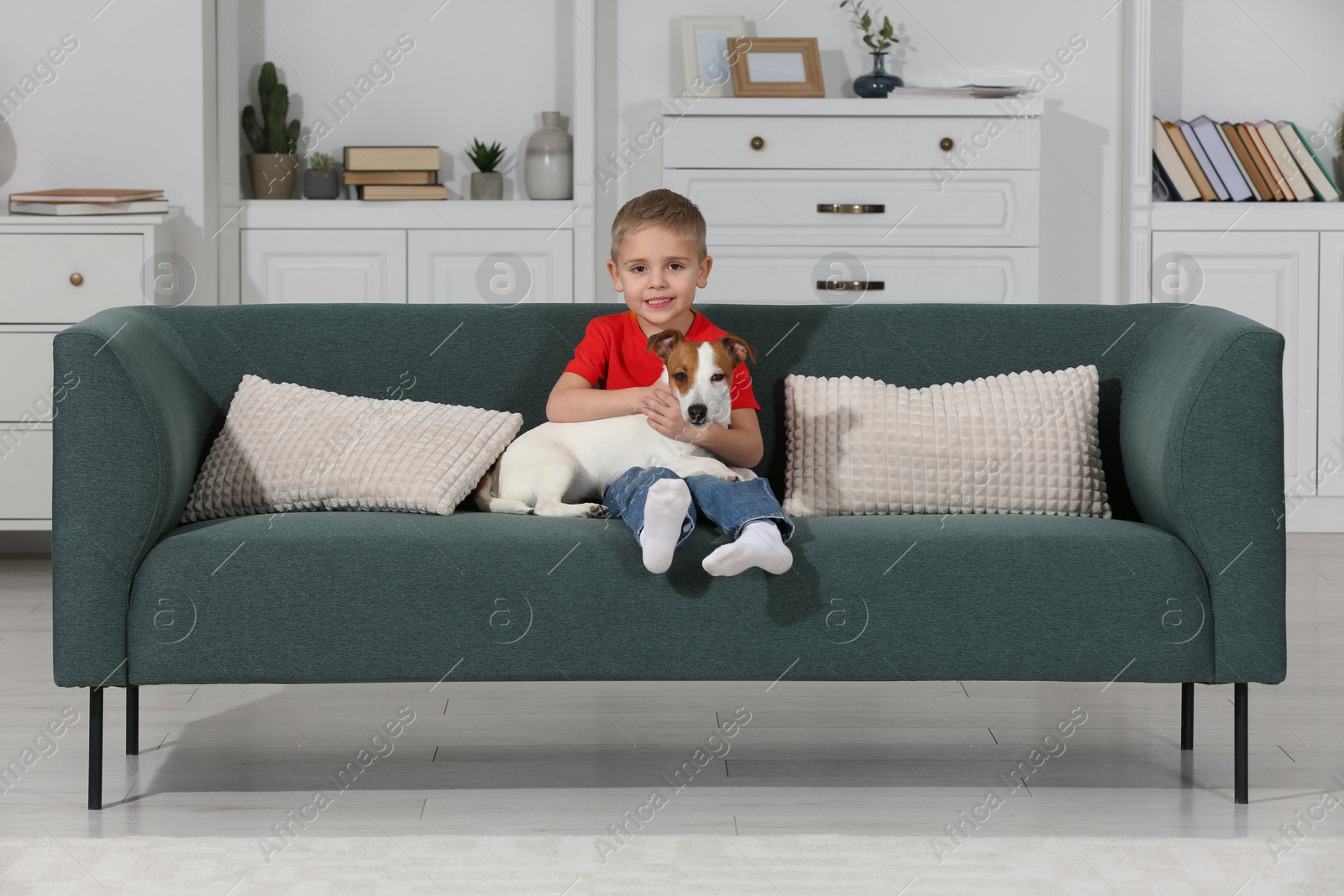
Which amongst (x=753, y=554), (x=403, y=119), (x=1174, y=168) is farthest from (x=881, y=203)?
(x=753, y=554)

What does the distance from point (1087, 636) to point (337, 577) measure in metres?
1.14

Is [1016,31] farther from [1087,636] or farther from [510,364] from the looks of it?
[1087,636]

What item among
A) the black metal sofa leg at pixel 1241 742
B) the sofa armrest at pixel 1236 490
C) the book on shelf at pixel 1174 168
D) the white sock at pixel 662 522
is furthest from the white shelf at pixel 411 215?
the black metal sofa leg at pixel 1241 742

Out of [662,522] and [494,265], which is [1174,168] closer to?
[494,265]

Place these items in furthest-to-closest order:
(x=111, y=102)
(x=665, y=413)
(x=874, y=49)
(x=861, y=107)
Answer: (x=874, y=49) → (x=861, y=107) → (x=111, y=102) → (x=665, y=413)

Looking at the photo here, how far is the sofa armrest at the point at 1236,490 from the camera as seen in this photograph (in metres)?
2.06

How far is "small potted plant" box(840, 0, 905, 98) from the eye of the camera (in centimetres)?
451

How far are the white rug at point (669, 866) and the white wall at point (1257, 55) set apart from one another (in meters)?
3.46

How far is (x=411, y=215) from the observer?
14.5 ft

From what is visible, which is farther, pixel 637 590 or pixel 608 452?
pixel 608 452

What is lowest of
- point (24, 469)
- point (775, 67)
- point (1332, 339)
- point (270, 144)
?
point (24, 469)

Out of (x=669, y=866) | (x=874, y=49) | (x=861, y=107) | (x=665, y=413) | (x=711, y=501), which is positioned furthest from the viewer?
(x=874, y=49)

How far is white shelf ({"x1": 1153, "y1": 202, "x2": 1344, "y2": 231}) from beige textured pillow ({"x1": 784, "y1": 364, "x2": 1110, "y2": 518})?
227cm

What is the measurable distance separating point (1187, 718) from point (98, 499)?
185cm
